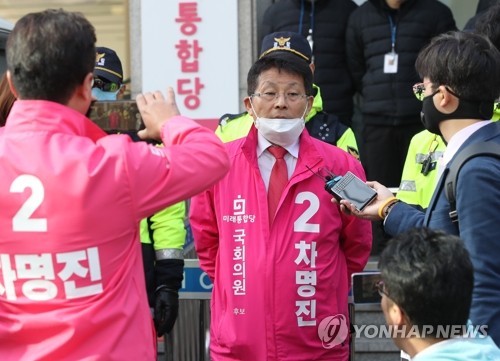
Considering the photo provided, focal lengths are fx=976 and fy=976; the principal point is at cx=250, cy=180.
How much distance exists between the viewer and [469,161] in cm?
329

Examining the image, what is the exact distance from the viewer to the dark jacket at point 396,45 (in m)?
7.97

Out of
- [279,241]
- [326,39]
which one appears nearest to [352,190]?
[279,241]

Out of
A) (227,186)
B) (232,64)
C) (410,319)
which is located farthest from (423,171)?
(232,64)

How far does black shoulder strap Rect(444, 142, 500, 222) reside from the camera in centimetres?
330

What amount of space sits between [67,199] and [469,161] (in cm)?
136

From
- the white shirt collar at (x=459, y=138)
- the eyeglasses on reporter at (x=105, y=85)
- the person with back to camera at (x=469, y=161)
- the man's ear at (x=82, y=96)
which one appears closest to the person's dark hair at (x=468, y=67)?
the person with back to camera at (x=469, y=161)

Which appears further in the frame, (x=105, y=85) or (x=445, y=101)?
(x=105, y=85)

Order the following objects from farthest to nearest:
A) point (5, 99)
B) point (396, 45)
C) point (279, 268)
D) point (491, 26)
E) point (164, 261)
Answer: point (396, 45) < point (164, 261) < point (491, 26) < point (279, 268) < point (5, 99)

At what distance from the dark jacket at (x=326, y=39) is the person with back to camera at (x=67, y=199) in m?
5.41

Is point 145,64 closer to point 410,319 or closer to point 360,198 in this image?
point 360,198

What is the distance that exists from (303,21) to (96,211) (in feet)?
18.4

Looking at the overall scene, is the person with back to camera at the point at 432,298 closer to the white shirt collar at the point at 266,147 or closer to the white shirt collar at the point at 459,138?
the white shirt collar at the point at 459,138

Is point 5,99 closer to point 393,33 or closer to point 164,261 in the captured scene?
point 164,261

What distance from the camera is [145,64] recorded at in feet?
28.6
